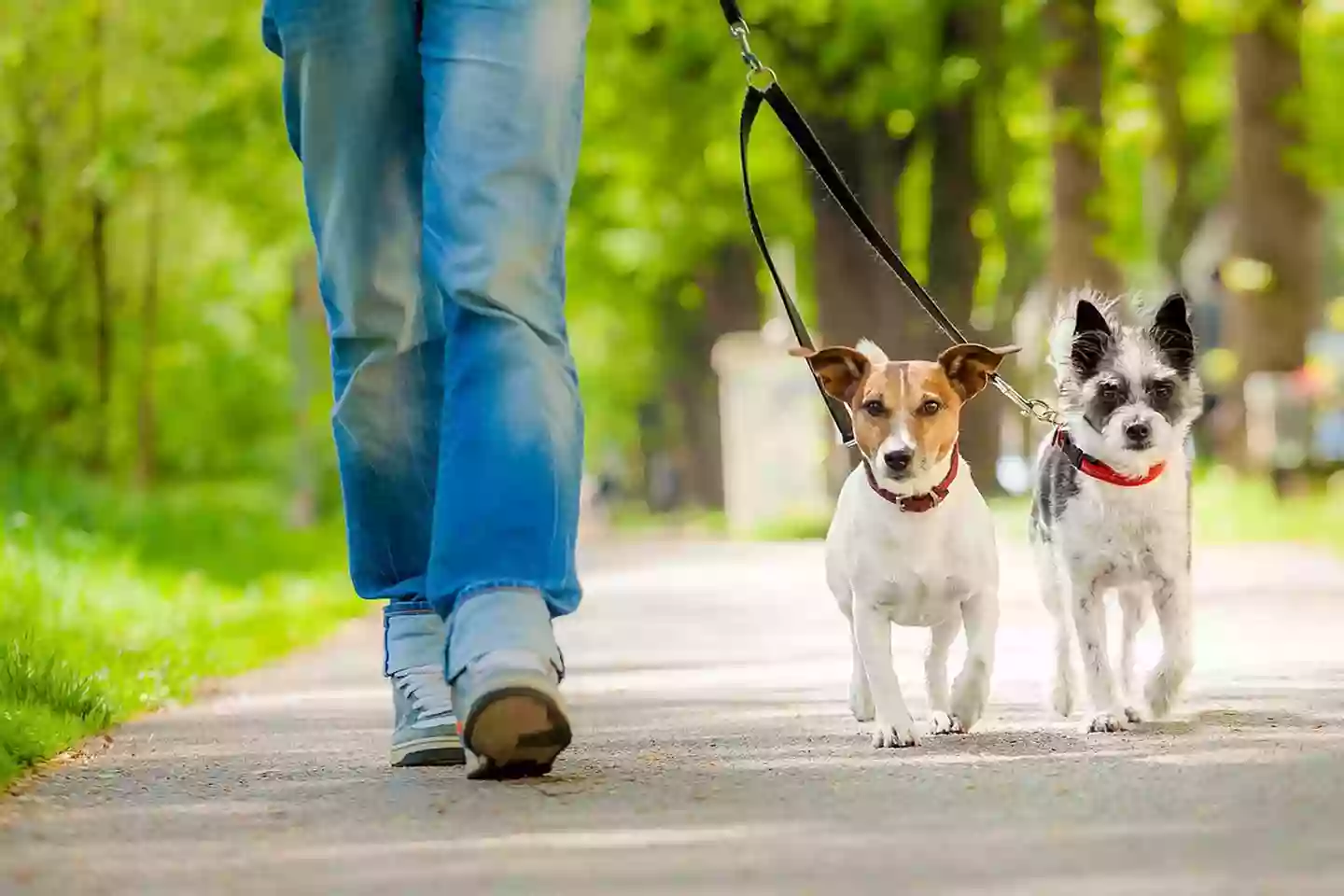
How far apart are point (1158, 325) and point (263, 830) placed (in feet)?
9.65

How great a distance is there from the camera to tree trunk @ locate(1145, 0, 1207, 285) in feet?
90.7

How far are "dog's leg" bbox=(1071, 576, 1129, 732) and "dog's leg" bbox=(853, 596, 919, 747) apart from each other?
0.48m

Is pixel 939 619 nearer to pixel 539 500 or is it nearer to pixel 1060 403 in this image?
pixel 1060 403

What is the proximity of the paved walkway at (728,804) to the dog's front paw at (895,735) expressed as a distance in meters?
0.05

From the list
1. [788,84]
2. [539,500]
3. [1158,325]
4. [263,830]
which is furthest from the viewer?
[788,84]

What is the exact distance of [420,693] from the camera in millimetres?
5312

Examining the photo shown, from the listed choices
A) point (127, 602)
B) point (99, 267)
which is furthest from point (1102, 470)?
point (99, 267)

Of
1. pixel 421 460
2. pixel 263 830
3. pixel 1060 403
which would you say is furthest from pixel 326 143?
pixel 1060 403

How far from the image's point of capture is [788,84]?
21688 millimetres

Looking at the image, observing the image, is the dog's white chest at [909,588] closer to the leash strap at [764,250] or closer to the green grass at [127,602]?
the leash strap at [764,250]

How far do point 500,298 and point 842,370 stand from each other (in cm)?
132

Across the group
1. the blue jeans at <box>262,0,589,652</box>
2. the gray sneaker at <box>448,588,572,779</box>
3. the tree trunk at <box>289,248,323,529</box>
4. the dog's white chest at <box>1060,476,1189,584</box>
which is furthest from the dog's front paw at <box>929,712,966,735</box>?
the tree trunk at <box>289,248,323,529</box>

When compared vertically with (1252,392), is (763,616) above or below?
below

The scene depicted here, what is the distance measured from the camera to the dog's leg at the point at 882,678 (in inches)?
219
